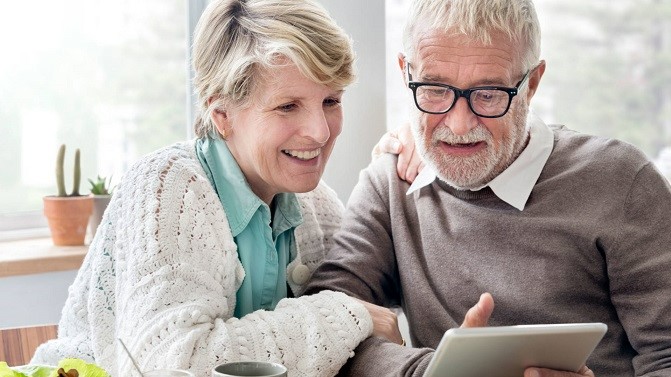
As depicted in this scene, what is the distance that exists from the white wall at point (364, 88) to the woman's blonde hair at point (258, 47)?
0.82 metres

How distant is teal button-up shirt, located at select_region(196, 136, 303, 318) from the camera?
78.7 inches

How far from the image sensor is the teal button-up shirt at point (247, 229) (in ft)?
6.56

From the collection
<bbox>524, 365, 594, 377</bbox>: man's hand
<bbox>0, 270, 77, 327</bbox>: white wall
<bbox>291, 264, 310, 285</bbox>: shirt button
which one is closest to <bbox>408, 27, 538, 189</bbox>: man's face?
<bbox>291, 264, 310, 285</bbox>: shirt button

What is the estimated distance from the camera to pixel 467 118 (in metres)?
2.00

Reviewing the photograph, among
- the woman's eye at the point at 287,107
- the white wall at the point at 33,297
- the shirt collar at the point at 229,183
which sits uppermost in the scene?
the woman's eye at the point at 287,107

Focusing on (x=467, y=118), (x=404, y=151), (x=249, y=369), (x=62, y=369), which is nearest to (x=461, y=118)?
(x=467, y=118)

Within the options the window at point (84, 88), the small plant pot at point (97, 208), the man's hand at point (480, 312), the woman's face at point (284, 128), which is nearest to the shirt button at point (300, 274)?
the woman's face at point (284, 128)

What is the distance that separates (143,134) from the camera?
335cm

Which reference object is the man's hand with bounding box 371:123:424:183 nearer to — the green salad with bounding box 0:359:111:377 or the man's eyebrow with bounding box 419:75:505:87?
the man's eyebrow with bounding box 419:75:505:87

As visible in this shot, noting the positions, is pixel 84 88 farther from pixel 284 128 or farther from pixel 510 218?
pixel 510 218

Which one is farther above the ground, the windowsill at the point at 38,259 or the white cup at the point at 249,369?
the white cup at the point at 249,369

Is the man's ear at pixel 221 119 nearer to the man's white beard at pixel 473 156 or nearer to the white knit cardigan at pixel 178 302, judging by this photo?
the white knit cardigan at pixel 178 302

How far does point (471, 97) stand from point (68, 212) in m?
1.46

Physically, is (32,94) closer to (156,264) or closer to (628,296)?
(156,264)
